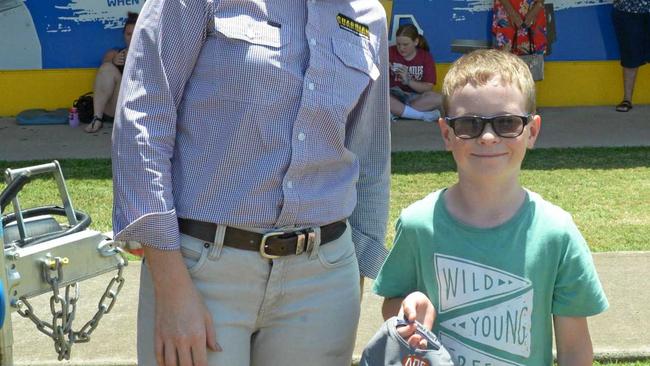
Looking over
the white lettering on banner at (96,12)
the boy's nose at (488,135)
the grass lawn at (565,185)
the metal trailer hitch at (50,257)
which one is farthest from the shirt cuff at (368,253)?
the white lettering on banner at (96,12)

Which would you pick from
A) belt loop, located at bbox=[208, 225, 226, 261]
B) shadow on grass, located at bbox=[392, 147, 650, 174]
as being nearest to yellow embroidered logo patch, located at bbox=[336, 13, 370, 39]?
belt loop, located at bbox=[208, 225, 226, 261]

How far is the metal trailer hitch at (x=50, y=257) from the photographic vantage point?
3123mm

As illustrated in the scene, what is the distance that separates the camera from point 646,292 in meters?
5.59

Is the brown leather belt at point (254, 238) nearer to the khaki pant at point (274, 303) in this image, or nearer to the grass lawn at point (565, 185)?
the khaki pant at point (274, 303)

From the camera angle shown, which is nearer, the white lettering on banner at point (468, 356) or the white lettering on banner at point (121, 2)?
the white lettering on banner at point (468, 356)

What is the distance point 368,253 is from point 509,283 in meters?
0.67

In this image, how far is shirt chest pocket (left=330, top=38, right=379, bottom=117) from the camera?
278cm

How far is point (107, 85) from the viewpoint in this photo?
36.2ft

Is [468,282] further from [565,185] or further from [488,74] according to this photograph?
[565,185]

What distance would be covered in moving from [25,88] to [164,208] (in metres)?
9.81

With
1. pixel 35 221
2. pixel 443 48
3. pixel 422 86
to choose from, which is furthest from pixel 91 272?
pixel 443 48

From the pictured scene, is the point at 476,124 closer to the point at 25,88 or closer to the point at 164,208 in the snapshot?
the point at 164,208

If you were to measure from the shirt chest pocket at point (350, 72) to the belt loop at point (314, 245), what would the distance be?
1.06 ft

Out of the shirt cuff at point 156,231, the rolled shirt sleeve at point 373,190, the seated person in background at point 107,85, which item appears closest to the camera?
the shirt cuff at point 156,231
